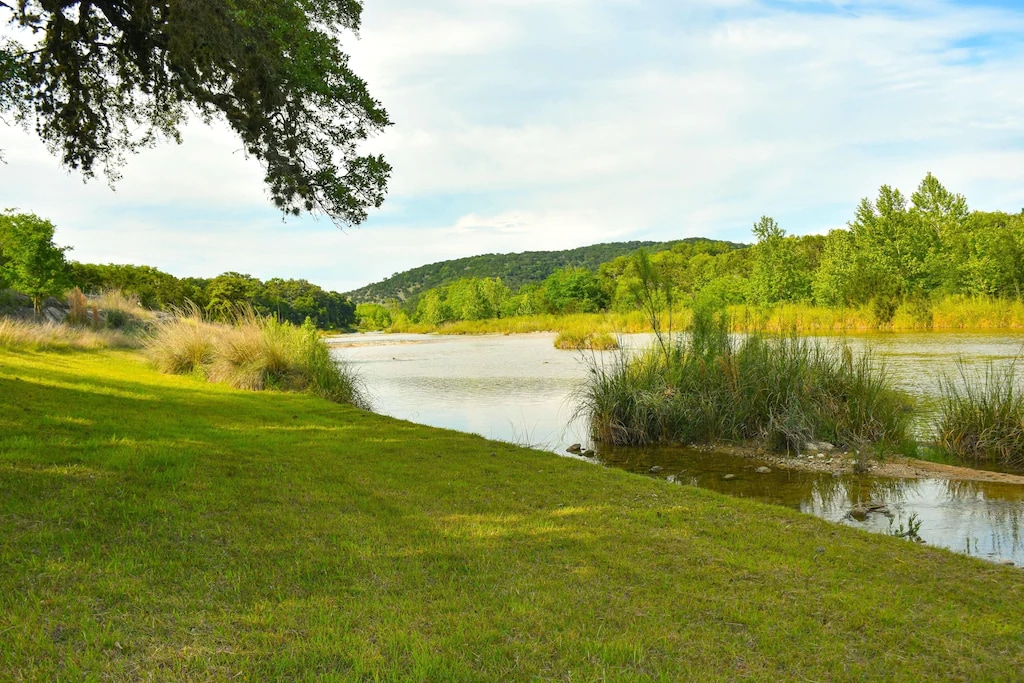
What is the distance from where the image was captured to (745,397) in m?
10.5

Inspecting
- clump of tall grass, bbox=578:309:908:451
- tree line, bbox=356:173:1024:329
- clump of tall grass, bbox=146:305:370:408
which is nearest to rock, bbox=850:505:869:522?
clump of tall grass, bbox=578:309:908:451

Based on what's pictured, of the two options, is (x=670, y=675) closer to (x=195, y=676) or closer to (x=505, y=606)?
(x=505, y=606)

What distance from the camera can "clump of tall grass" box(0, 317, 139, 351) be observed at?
52.4ft

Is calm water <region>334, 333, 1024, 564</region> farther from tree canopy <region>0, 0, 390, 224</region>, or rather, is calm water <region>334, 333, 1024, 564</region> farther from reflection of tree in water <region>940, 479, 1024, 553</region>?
tree canopy <region>0, 0, 390, 224</region>

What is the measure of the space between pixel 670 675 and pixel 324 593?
6.33 feet

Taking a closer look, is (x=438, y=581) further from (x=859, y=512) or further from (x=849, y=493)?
(x=849, y=493)

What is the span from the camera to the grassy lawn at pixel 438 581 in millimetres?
3041

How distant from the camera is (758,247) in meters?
55.1

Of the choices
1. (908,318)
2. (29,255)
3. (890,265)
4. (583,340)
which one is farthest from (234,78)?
(890,265)

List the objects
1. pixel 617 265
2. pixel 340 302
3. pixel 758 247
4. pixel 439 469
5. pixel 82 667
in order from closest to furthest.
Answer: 1. pixel 82 667
2. pixel 439 469
3. pixel 758 247
4. pixel 617 265
5. pixel 340 302

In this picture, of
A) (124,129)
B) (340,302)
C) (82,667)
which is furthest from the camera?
(340,302)

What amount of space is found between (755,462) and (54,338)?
1845cm

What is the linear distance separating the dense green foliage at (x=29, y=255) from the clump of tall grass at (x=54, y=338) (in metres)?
2.18

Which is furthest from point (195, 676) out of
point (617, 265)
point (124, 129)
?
point (617, 265)
